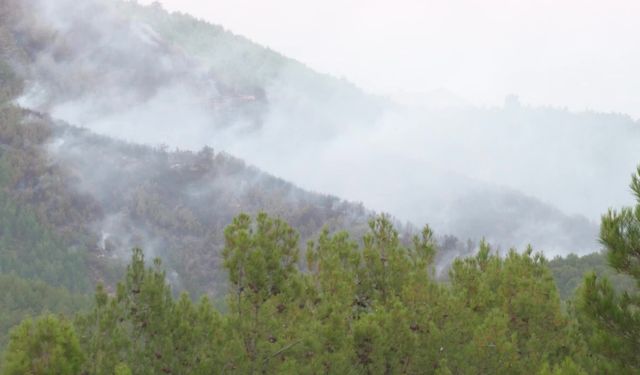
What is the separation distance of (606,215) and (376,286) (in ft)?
28.1

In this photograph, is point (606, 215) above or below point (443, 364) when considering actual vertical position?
above

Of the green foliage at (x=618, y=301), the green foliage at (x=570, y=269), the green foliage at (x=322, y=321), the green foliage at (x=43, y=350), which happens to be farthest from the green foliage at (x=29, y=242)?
the green foliage at (x=618, y=301)

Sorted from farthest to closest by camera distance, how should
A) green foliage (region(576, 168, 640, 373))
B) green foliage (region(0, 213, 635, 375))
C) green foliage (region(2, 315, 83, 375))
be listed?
green foliage (region(0, 213, 635, 375)) → green foliage (region(2, 315, 83, 375)) → green foliage (region(576, 168, 640, 373))

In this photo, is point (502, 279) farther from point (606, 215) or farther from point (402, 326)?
point (606, 215)

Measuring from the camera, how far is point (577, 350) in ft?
54.6

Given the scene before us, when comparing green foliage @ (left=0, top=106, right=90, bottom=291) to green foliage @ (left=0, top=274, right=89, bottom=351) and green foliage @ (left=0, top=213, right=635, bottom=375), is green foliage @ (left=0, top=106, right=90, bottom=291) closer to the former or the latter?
green foliage @ (left=0, top=274, right=89, bottom=351)

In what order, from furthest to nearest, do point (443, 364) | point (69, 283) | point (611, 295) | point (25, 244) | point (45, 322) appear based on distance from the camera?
point (25, 244) < point (69, 283) < point (443, 364) < point (45, 322) < point (611, 295)

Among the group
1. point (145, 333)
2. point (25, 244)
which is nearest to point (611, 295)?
point (145, 333)

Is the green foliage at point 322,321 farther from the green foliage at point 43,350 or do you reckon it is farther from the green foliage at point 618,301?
the green foliage at point 618,301

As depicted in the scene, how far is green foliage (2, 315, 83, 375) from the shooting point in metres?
11.1

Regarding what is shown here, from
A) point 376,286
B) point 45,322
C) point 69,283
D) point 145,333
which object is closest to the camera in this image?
point 45,322

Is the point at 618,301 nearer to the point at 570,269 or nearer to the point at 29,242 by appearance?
the point at 570,269

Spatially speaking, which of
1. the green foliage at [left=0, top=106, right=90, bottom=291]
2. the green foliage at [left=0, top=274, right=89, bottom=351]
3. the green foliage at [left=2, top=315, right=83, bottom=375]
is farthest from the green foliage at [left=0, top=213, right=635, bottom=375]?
the green foliage at [left=0, top=106, right=90, bottom=291]

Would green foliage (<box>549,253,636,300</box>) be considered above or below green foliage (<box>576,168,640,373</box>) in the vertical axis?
above
